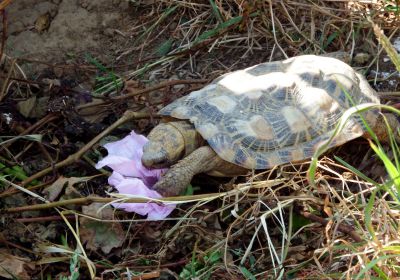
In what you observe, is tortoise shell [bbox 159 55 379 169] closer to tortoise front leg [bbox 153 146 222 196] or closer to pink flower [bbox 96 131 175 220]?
tortoise front leg [bbox 153 146 222 196]

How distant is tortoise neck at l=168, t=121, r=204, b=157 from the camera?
2901 millimetres

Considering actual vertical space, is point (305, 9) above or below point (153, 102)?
above

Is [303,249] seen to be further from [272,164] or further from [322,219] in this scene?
[272,164]

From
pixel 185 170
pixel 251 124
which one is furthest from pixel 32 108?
pixel 251 124

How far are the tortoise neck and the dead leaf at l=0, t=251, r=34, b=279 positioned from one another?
832 millimetres

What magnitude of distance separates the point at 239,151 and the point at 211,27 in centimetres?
127

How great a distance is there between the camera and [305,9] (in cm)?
381

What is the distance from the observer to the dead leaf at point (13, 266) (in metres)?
2.55

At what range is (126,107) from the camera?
3395mm

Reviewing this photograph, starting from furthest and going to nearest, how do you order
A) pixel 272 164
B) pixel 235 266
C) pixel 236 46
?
pixel 236 46 < pixel 272 164 < pixel 235 266

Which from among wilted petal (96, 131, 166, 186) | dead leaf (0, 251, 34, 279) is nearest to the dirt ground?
dead leaf (0, 251, 34, 279)

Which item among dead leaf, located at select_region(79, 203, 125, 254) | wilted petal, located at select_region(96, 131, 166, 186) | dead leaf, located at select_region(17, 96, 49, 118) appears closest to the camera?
dead leaf, located at select_region(79, 203, 125, 254)

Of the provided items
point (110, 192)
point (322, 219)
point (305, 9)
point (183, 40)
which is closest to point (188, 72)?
point (183, 40)

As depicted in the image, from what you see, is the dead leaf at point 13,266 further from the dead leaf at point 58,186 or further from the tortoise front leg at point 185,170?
the tortoise front leg at point 185,170
